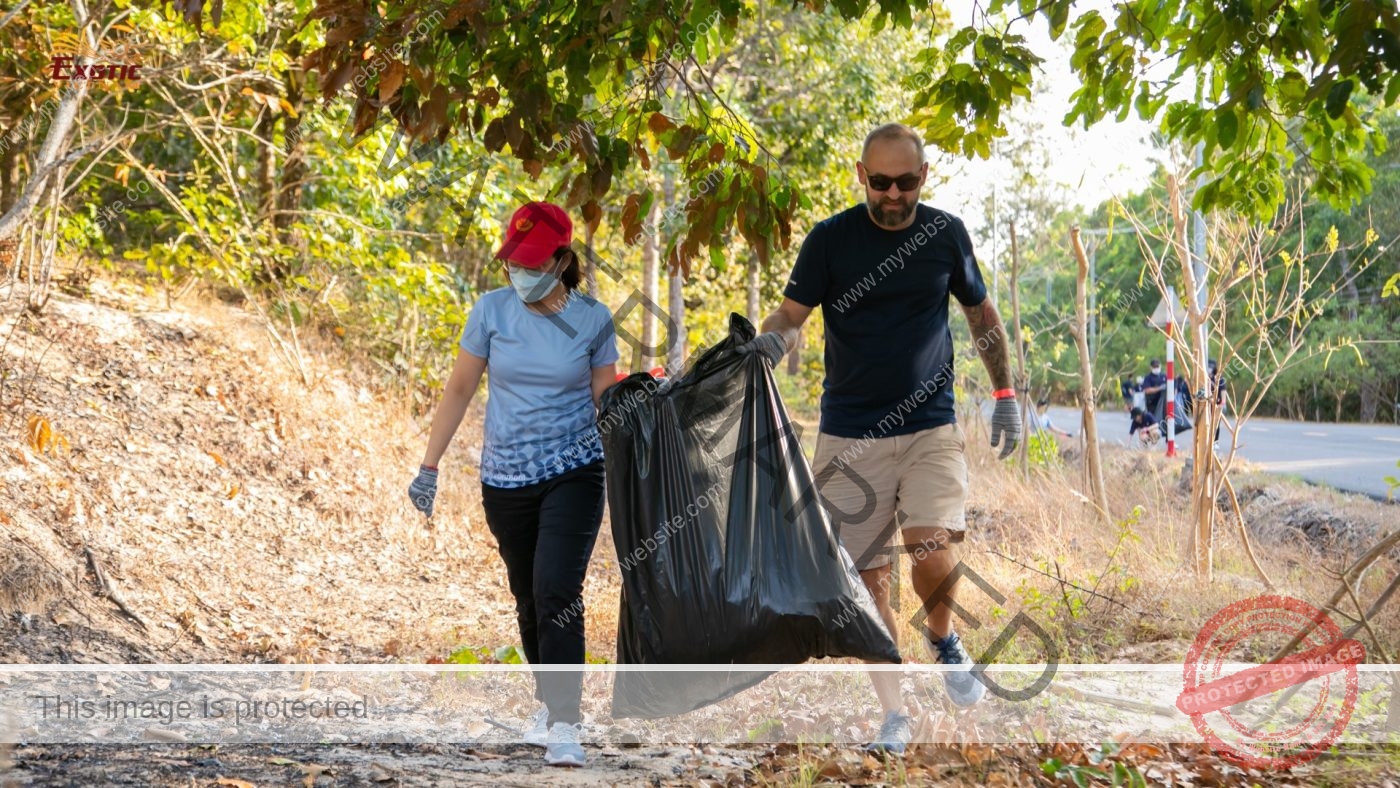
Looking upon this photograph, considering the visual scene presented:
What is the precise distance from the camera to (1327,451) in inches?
629

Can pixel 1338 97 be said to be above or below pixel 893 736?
above

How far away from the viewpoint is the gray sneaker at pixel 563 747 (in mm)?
3725

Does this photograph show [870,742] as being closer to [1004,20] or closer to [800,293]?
[800,293]

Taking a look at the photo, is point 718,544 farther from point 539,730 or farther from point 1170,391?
point 1170,391

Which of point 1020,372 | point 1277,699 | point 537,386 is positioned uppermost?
point 1020,372

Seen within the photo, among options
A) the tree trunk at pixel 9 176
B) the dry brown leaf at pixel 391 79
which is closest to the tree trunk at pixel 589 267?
the dry brown leaf at pixel 391 79

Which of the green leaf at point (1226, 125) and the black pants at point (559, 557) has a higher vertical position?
the green leaf at point (1226, 125)

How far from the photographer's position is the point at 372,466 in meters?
8.84

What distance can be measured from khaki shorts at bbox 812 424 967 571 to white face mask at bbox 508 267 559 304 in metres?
0.98

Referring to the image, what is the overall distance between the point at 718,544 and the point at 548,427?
0.69 metres

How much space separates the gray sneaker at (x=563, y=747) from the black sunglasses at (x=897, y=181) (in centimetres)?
186

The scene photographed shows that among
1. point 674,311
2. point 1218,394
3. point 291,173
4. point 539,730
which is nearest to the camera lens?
point 539,730

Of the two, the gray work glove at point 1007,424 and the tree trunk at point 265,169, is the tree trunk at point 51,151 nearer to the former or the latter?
the tree trunk at point 265,169

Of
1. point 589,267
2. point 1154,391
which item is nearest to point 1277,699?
point 589,267
